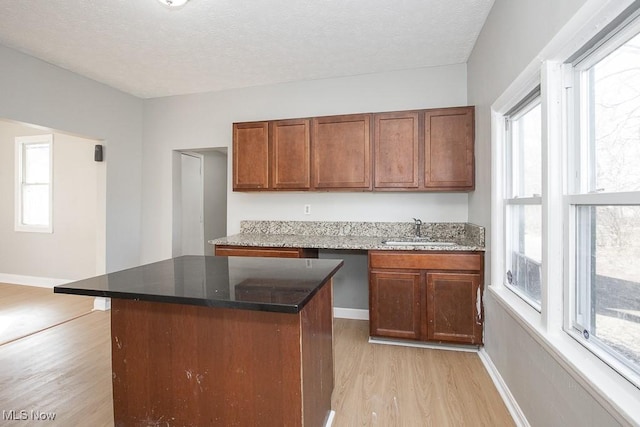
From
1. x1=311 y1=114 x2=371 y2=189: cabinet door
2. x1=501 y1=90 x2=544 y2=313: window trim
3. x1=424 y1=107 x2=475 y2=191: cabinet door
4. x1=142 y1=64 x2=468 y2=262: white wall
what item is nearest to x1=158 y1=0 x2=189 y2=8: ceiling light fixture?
x1=311 y1=114 x2=371 y2=189: cabinet door

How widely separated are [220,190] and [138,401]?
15.1 feet

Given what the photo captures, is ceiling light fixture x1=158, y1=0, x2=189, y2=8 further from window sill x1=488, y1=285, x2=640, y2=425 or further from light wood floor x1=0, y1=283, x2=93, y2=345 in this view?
light wood floor x1=0, y1=283, x2=93, y2=345

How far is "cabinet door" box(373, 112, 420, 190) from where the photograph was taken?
297cm

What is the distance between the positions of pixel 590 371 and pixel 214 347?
1446mm

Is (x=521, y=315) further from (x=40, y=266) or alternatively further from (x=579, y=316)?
(x=40, y=266)

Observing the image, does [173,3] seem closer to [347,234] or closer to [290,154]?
[290,154]

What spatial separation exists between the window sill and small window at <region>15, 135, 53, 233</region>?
6139mm

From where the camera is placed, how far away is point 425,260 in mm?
2686

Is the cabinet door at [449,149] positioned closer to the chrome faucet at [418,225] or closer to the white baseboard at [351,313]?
the chrome faucet at [418,225]

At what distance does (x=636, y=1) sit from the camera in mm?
970

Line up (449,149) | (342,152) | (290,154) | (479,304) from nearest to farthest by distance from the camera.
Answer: (479,304) → (449,149) → (342,152) → (290,154)

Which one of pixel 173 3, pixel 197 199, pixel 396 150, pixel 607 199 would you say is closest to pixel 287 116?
pixel 396 150

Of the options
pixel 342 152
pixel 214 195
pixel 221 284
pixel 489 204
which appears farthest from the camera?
pixel 214 195

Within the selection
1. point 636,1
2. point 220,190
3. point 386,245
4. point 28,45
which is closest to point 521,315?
point 386,245
